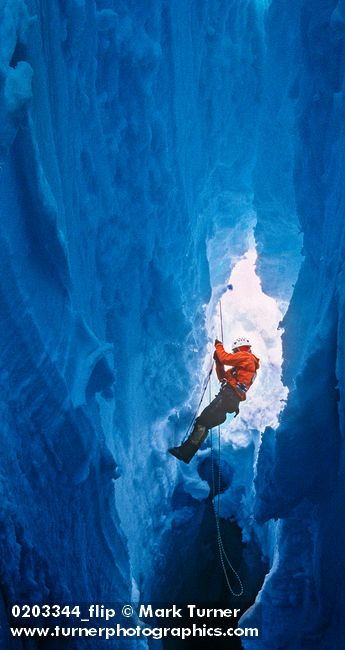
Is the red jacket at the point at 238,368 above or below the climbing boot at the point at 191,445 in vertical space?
above

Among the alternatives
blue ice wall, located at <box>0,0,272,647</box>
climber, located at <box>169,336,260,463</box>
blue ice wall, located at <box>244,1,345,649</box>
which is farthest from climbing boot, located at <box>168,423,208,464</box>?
blue ice wall, located at <box>244,1,345,649</box>

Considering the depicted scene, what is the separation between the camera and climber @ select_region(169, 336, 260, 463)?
5574 mm

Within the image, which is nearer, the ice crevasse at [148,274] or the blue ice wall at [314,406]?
the ice crevasse at [148,274]

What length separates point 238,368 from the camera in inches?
222

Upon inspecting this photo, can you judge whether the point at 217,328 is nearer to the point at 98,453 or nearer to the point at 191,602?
the point at 191,602

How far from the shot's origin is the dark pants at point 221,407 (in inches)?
220

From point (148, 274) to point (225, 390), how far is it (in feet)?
5.59

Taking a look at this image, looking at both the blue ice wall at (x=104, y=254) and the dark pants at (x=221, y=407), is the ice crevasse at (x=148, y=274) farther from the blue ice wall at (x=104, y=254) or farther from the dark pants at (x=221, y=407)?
the dark pants at (x=221, y=407)

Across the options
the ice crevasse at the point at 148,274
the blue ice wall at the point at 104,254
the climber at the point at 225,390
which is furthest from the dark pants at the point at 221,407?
the blue ice wall at the point at 104,254

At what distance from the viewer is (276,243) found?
761 centimetres

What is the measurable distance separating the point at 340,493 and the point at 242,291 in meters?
7.21

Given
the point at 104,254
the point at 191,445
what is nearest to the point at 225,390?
the point at 191,445

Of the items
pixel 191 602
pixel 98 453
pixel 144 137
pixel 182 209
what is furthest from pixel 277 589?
pixel 144 137

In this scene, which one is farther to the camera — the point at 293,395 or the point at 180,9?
the point at 180,9
